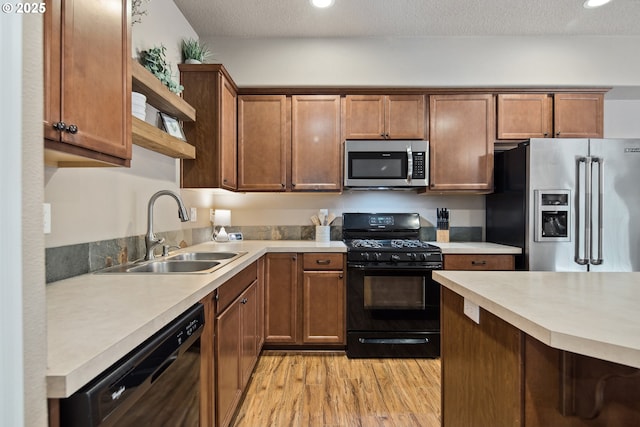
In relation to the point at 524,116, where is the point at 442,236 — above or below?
below

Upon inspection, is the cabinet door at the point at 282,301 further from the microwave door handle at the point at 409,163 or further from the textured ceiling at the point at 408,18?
the textured ceiling at the point at 408,18

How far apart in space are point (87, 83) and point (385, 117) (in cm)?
241

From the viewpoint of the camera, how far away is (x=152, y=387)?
92 cm

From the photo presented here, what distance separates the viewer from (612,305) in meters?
0.97

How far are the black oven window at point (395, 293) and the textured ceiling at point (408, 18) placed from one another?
217cm

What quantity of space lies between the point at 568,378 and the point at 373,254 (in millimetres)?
1826

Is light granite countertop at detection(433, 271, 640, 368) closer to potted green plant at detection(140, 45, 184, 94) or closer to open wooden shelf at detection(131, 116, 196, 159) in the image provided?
open wooden shelf at detection(131, 116, 196, 159)

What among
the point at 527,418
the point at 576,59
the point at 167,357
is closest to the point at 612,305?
the point at 527,418

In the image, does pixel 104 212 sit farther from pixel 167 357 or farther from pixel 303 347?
pixel 303 347

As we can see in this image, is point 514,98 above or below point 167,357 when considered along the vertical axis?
above

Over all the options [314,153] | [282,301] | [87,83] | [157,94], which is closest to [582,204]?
[314,153]
